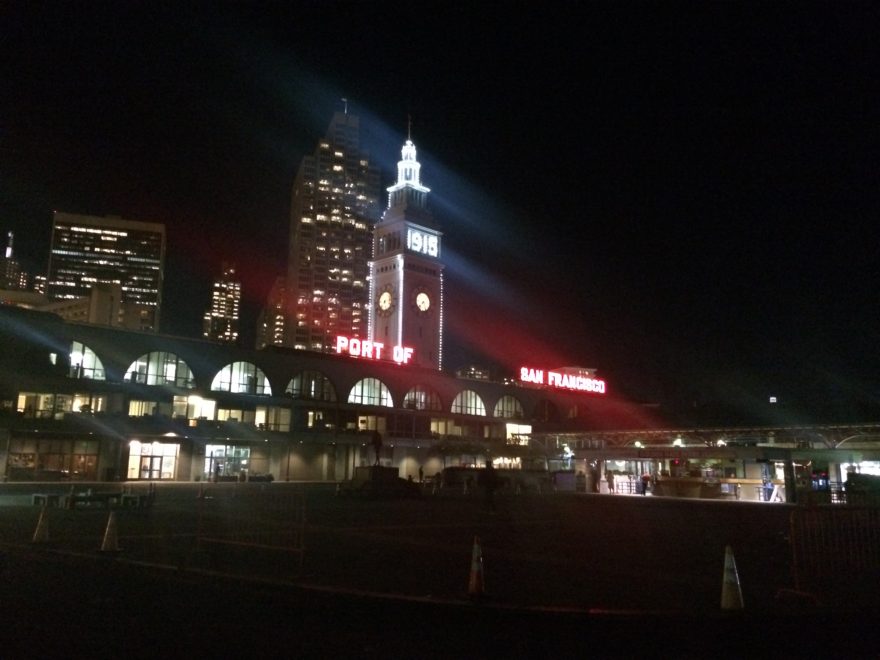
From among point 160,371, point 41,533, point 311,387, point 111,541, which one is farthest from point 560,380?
point 111,541

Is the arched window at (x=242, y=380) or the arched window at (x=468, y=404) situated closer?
the arched window at (x=242, y=380)

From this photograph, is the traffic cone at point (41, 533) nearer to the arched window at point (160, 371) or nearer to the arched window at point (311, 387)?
the arched window at point (160, 371)

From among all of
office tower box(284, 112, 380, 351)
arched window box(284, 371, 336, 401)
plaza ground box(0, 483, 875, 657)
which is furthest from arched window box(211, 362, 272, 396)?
office tower box(284, 112, 380, 351)

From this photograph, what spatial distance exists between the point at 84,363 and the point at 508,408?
52.3 metres

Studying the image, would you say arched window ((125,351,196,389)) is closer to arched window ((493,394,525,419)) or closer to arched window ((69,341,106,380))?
arched window ((69,341,106,380))

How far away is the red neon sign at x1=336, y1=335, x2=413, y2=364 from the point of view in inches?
3095

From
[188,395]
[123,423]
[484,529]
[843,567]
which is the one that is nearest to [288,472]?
[188,395]

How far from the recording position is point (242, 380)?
66188 millimetres

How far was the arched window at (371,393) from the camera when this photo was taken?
75.8 meters

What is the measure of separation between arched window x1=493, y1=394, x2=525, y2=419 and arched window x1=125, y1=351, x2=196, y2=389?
4090 cm

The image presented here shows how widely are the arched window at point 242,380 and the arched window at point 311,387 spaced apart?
8.70ft

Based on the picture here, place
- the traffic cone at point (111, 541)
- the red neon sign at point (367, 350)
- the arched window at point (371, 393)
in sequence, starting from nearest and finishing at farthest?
the traffic cone at point (111, 541) → the arched window at point (371, 393) → the red neon sign at point (367, 350)

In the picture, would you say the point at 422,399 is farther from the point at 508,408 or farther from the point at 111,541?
the point at 111,541

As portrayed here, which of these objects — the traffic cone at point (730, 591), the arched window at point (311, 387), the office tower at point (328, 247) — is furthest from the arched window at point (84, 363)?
the office tower at point (328, 247)
